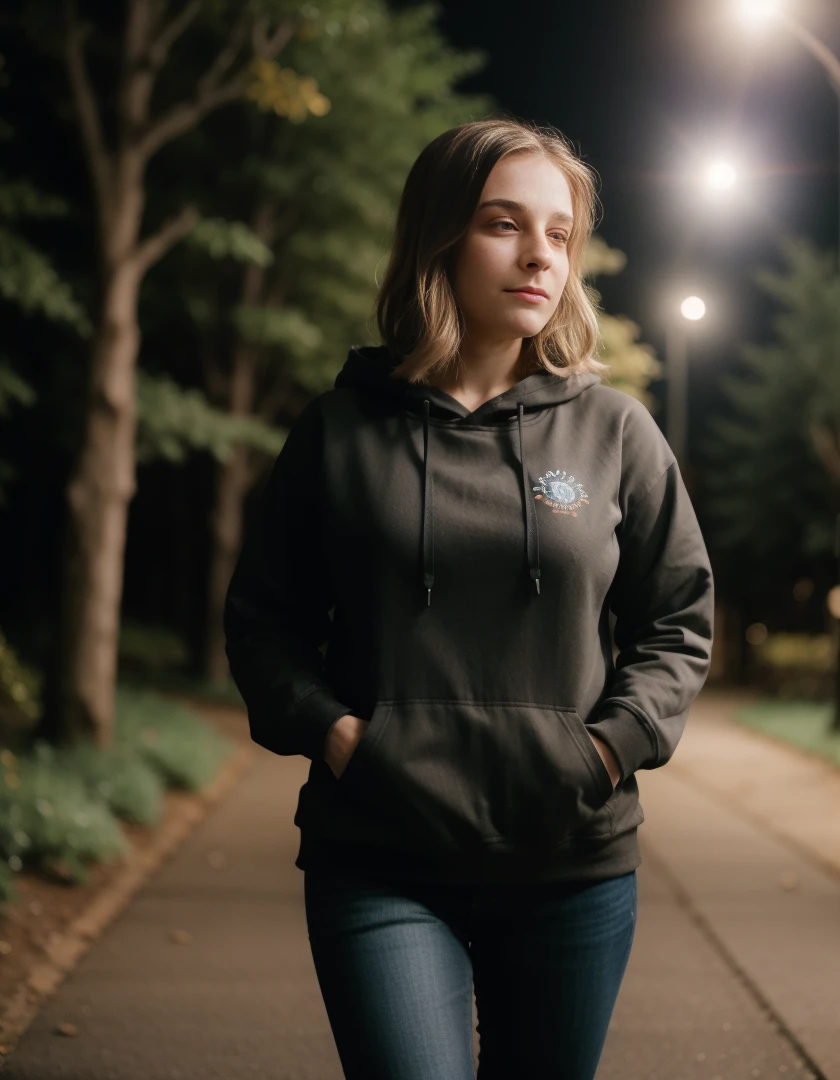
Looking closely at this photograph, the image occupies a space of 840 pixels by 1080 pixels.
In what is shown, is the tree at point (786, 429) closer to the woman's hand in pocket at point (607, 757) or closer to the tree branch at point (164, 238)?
the tree branch at point (164, 238)

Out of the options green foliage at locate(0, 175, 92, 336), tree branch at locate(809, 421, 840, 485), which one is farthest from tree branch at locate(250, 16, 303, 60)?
tree branch at locate(809, 421, 840, 485)

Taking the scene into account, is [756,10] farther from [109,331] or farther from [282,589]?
[282,589]

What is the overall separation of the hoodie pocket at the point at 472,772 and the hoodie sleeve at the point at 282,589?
0.73 ft

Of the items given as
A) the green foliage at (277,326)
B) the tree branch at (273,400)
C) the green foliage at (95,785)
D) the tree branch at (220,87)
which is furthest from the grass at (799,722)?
the tree branch at (220,87)

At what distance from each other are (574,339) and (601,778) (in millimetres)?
875

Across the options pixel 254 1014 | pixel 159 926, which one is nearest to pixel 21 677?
pixel 159 926

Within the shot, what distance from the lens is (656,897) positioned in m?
7.75

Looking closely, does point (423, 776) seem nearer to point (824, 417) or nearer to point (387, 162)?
point (387, 162)

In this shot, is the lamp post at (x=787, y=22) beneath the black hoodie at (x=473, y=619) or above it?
above

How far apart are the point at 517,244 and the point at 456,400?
1.01 feet

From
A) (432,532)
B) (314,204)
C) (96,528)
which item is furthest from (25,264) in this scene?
(314,204)

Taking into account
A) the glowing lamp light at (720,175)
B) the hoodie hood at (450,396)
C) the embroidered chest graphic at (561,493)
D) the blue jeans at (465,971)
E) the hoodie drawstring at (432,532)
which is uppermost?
the glowing lamp light at (720,175)

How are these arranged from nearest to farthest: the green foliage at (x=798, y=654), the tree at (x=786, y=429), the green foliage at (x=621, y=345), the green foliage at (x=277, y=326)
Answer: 1. the green foliage at (x=277, y=326)
2. the green foliage at (x=621, y=345)
3. the tree at (x=786, y=429)
4. the green foliage at (x=798, y=654)

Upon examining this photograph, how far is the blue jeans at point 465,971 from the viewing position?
2.23 m
